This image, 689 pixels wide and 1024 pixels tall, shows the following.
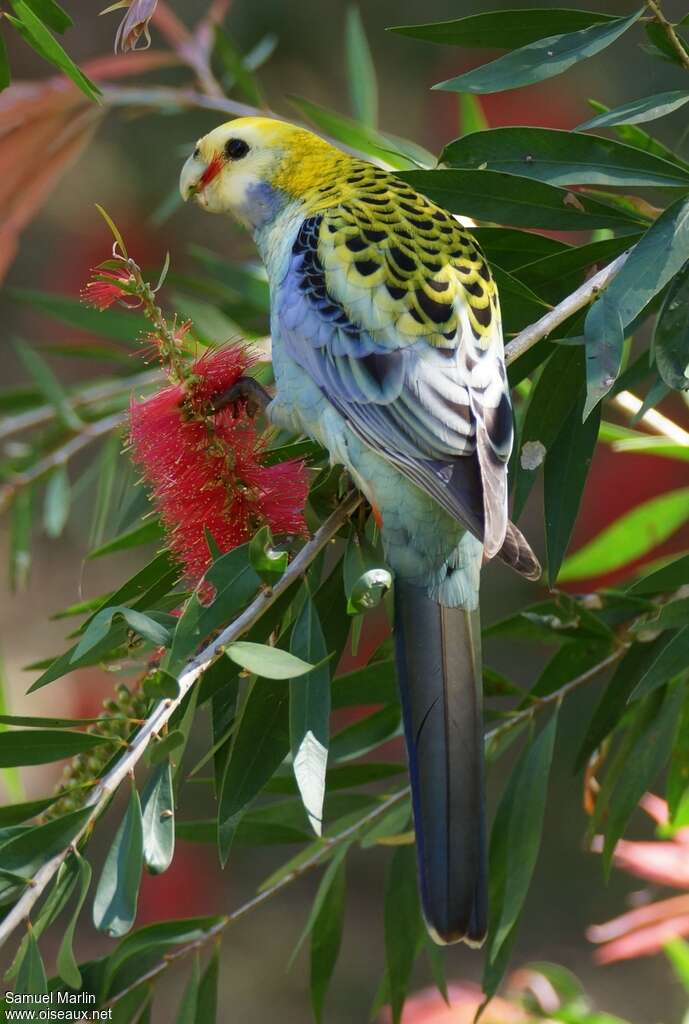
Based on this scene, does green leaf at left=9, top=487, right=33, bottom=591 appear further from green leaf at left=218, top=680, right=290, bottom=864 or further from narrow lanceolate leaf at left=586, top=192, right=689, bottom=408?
narrow lanceolate leaf at left=586, top=192, right=689, bottom=408

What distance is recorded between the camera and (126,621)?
3.83 ft

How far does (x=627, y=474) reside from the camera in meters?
4.22

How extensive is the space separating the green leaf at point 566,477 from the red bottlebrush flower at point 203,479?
0.34 metres

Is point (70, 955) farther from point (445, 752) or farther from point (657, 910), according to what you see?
point (657, 910)

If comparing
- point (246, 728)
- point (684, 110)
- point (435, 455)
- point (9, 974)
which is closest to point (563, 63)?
point (435, 455)

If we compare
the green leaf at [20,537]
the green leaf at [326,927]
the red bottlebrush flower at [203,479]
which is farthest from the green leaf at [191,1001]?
the green leaf at [20,537]

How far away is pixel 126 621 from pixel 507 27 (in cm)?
84

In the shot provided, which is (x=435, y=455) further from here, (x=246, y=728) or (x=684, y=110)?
(x=684, y=110)

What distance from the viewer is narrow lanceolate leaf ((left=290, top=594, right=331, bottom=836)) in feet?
3.86

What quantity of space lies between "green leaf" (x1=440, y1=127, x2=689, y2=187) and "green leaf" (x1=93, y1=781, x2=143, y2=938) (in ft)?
2.85

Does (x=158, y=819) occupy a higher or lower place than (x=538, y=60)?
lower

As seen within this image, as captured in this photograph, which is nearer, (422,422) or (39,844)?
(39,844)

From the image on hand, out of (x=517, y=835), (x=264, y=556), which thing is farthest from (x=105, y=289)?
→ (x=517, y=835)

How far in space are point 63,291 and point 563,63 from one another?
139 inches
